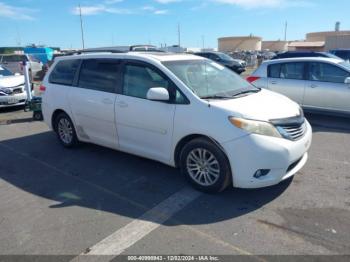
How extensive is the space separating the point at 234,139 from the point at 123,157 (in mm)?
2402

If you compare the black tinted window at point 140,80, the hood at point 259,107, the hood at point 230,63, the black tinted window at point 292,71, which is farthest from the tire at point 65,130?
the hood at point 230,63

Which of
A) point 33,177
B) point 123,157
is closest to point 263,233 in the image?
point 123,157

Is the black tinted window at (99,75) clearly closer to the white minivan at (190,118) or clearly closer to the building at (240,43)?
the white minivan at (190,118)

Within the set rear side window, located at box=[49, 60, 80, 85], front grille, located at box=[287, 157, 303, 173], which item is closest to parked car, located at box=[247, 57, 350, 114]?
front grille, located at box=[287, 157, 303, 173]

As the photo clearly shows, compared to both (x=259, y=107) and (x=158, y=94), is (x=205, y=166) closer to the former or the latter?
(x=259, y=107)

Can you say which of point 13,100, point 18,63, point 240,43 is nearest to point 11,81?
point 13,100

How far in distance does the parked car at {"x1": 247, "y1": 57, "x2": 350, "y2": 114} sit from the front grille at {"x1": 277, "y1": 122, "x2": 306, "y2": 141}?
12.5 ft

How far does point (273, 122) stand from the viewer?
3.66 metres

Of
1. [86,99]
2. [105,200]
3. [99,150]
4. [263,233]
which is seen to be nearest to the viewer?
[263,233]

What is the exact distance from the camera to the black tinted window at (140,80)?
436 cm

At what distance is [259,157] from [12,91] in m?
8.80

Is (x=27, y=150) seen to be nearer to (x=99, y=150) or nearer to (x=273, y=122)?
(x=99, y=150)

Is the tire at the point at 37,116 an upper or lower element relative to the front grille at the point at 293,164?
lower

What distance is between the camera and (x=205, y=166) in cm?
396
